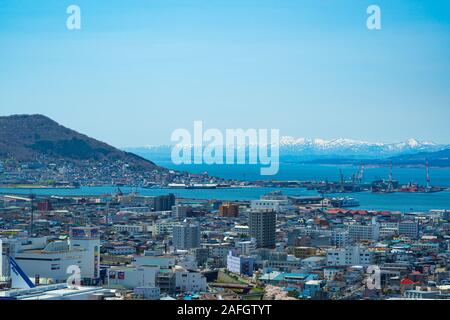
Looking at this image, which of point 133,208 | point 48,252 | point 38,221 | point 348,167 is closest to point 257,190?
point 348,167

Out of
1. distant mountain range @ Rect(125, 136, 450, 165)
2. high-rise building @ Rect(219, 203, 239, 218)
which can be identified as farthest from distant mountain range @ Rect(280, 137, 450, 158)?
high-rise building @ Rect(219, 203, 239, 218)

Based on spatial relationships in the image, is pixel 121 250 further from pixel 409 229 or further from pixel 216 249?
pixel 409 229

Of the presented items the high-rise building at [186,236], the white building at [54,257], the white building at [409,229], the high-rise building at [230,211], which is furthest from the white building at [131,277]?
the high-rise building at [230,211]

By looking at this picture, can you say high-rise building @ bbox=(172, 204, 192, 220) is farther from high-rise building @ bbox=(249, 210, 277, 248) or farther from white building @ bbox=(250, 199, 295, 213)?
high-rise building @ bbox=(249, 210, 277, 248)

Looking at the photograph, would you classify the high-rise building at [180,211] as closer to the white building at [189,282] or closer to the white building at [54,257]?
the white building at [54,257]

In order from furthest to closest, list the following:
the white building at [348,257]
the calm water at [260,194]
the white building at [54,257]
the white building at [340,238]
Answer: the calm water at [260,194]
the white building at [340,238]
the white building at [348,257]
the white building at [54,257]

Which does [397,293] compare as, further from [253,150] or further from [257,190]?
[257,190]
